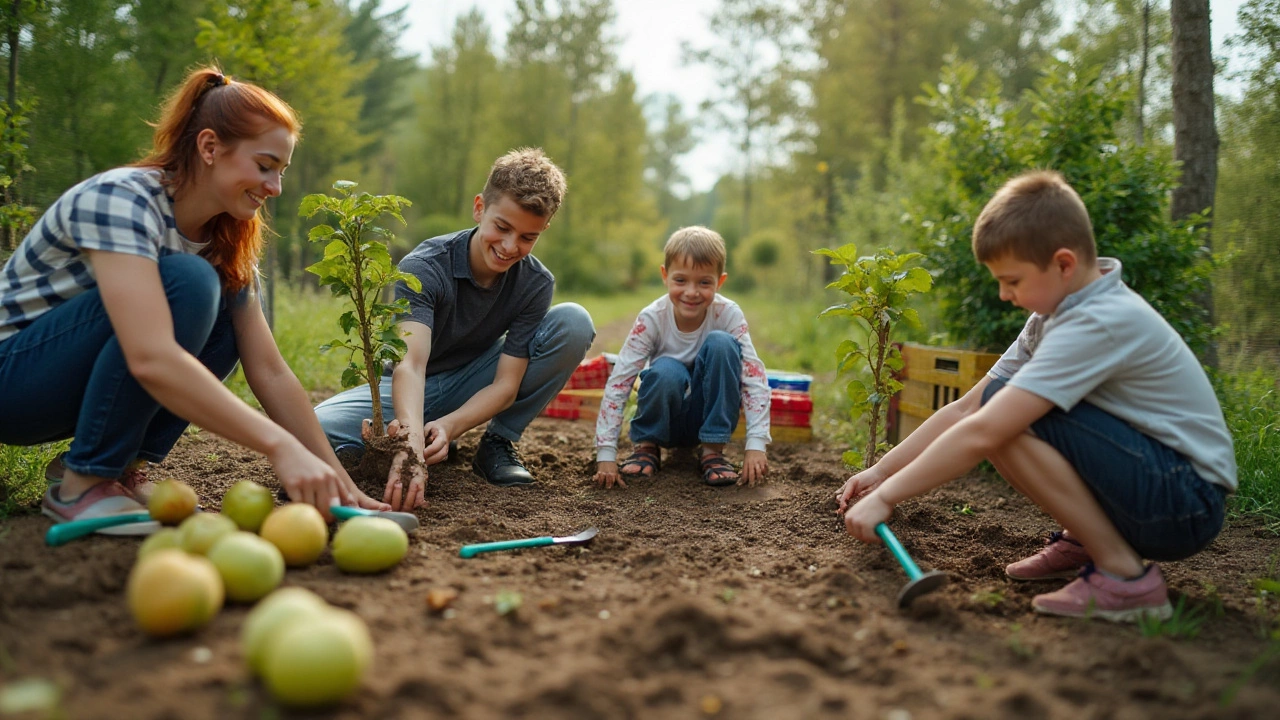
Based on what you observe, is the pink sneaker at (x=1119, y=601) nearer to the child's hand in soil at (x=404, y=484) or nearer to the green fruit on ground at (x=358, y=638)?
the green fruit on ground at (x=358, y=638)

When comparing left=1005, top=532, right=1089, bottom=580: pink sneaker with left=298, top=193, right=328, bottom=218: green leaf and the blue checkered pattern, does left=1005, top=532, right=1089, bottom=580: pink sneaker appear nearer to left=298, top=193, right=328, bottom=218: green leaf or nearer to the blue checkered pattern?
left=298, top=193, right=328, bottom=218: green leaf

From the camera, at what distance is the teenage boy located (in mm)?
3377

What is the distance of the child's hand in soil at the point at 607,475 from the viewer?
12.0ft

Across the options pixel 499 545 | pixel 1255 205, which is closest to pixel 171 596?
pixel 499 545

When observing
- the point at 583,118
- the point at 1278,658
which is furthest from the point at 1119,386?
the point at 583,118

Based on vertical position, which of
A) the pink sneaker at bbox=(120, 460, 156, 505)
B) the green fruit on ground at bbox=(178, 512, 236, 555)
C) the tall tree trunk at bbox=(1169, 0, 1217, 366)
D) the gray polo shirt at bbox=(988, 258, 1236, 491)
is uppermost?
the tall tree trunk at bbox=(1169, 0, 1217, 366)

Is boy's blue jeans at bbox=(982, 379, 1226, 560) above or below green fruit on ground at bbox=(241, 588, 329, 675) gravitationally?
above

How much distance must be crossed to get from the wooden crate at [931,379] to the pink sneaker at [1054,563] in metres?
1.47

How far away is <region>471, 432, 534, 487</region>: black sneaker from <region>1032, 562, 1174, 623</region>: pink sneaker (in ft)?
7.13

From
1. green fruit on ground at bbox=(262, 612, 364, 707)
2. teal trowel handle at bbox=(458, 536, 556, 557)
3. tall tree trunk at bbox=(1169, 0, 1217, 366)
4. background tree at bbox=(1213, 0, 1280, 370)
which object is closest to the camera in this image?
green fruit on ground at bbox=(262, 612, 364, 707)

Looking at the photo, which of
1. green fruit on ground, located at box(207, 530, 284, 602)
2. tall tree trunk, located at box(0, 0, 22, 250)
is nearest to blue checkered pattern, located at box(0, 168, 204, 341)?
green fruit on ground, located at box(207, 530, 284, 602)

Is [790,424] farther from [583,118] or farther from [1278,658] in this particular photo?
[583,118]

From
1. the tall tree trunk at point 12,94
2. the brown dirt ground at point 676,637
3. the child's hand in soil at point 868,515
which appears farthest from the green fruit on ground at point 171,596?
the tall tree trunk at point 12,94

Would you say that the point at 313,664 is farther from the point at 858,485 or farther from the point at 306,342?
the point at 306,342
